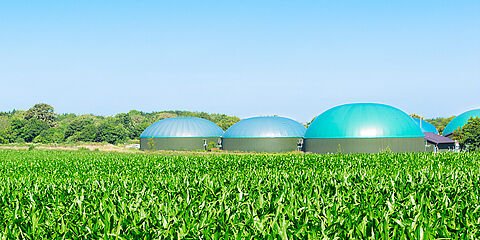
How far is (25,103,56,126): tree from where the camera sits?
131375 mm

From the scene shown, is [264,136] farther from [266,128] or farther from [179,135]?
[179,135]

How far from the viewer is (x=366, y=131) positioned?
43312 millimetres

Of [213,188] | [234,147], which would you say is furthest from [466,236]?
[234,147]

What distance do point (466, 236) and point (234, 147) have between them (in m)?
52.2

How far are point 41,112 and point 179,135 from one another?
95052 mm

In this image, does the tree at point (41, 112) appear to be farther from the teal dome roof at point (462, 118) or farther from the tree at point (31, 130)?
the teal dome roof at point (462, 118)

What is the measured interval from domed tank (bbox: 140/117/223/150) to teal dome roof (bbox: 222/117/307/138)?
285 inches

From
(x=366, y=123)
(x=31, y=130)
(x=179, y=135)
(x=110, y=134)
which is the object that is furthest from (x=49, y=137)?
(x=366, y=123)

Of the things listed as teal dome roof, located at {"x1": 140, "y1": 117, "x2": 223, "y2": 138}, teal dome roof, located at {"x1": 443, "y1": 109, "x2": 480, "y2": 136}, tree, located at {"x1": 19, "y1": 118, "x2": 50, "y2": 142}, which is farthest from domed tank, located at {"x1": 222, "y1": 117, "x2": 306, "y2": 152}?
tree, located at {"x1": 19, "y1": 118, "x2": 50, "y2": 142}

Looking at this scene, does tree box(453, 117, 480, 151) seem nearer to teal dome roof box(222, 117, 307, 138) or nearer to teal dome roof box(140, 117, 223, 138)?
teal dome roof box(222, 117, 307, 138)

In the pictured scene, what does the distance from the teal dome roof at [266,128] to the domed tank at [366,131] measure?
9221mm

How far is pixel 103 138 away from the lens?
93625 mm

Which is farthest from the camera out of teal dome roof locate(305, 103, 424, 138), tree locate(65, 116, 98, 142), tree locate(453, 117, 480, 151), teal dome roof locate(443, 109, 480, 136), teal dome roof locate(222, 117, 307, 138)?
tree locate(65, 116, 98, 142)

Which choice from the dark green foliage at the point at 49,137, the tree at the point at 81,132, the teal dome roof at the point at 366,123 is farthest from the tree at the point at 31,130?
the teal dome roof at the point at 366,123
